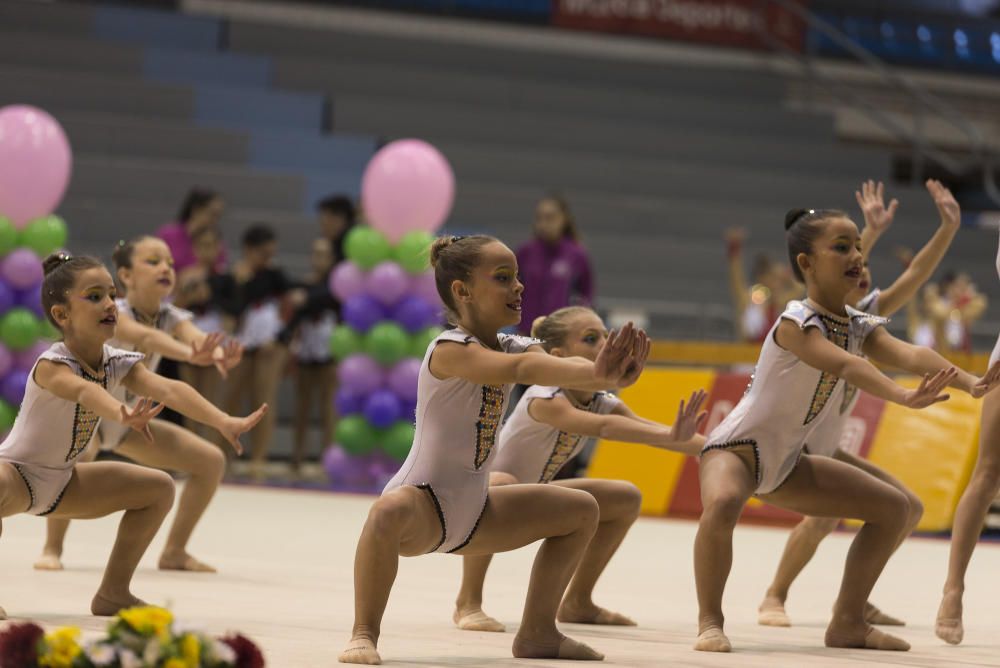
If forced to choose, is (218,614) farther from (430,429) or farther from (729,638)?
(729,638)

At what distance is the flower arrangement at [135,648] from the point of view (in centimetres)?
324

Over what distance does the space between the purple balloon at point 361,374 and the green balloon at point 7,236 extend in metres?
2.34

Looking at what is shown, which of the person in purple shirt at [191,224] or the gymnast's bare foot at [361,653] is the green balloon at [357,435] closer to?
the person in purple shirt at [191,224]

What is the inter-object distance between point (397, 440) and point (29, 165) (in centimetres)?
307

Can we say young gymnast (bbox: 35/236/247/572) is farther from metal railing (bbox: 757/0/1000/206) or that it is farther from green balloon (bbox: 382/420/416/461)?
metal railing (bbox: 757/0/1000/206)

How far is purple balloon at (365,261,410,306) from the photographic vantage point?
36.1 ft

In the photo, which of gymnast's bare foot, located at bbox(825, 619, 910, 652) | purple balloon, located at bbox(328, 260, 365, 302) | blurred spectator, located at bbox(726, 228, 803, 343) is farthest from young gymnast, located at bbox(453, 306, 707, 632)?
blurred spectator, located at bbox(726, 228, 803, 343)


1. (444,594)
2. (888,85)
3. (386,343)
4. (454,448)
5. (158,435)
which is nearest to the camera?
(454,448)

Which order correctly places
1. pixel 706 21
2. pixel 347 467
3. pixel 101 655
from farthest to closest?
pixel 706 21 → pixel 347 467 → pixel 101 655

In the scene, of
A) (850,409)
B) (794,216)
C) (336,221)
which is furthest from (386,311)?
(794,216)

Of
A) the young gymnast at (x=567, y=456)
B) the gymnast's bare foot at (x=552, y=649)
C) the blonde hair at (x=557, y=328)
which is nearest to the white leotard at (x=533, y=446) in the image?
the young gymnast at (x=567, y=456)

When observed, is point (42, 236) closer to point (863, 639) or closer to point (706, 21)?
point (863, 639)

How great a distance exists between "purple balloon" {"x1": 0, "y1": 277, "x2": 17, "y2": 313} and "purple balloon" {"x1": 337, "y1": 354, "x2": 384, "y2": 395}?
2237 millimetres

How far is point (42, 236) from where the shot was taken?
1060cm
